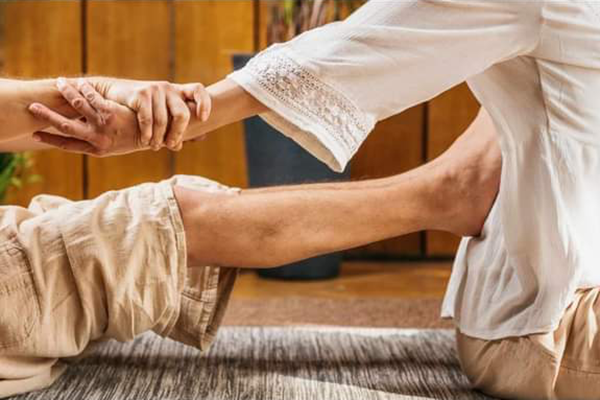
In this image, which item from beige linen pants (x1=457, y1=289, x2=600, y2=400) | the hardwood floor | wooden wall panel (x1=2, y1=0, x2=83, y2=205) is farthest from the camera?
wooden wall panel (x1=2, y1=0, x2=83, y2=205)

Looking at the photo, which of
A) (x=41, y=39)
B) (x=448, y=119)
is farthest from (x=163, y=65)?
(x=448, y=119)

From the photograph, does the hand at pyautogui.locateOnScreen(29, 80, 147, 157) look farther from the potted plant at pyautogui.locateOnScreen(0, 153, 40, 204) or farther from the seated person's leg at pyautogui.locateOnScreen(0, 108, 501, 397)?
the potted plant at pyautogui.locateOnScreen(0, 153, 40, 204)

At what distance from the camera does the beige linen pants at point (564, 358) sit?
1194mm

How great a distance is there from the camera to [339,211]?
1345mm

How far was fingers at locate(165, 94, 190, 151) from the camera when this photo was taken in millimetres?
Answer: 1075

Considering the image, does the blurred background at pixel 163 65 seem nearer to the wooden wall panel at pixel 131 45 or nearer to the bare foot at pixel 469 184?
the wooden wall panel at pixel 131 45

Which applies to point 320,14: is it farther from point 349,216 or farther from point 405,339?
point 349,216

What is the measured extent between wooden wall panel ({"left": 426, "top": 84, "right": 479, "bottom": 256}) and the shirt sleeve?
1.88 meters

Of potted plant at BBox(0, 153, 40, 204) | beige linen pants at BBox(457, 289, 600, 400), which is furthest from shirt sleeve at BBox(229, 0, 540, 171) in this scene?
potted plant at BBox(0, 153, 40, 204)

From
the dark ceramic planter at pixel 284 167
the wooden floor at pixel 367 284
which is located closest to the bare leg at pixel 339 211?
the wooden floor at pixel 367 284

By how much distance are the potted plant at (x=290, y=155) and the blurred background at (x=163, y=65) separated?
0.22 metres

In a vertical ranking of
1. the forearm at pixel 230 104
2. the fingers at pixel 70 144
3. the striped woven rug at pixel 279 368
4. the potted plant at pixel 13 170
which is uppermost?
the forearm at pixel 230 104

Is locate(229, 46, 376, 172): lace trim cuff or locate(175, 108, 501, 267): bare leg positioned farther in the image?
locate(175, 108, 501, 267): bare leg

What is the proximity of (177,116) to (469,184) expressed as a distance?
→ 1.59 feet
